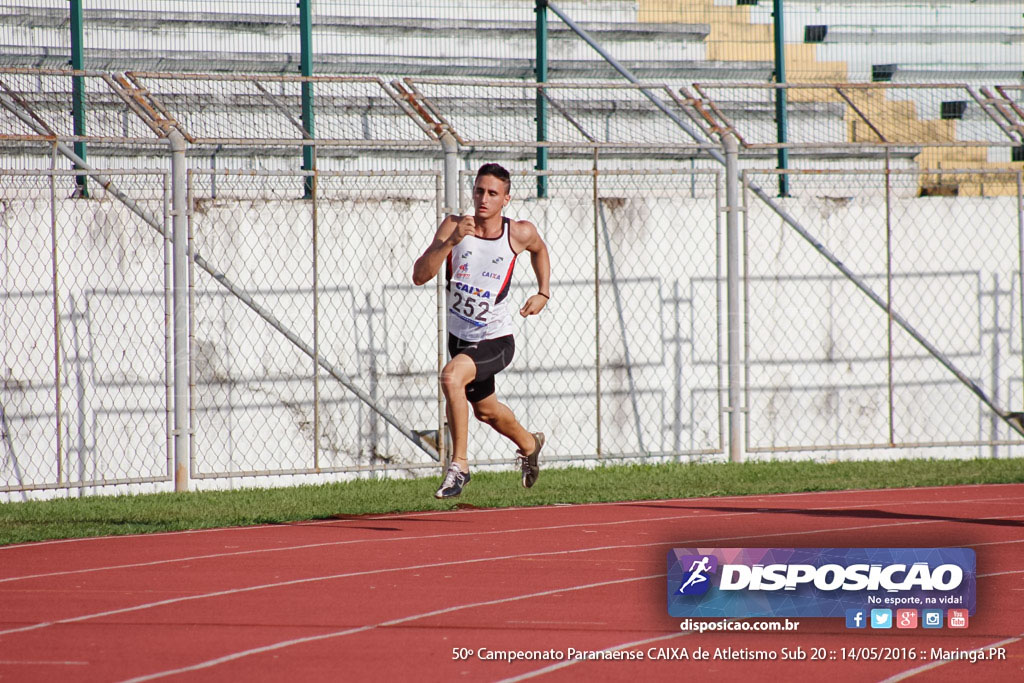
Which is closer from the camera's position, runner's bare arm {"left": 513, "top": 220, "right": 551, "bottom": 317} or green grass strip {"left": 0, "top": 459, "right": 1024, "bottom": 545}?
runner's bare arm {"left": 513, "top": 220, "right": 551, "bottom": 317}

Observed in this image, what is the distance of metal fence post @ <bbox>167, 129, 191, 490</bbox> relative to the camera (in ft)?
37.1

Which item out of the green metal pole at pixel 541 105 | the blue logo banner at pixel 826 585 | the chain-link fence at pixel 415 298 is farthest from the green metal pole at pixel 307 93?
the blue logo banner at pixel 826 585

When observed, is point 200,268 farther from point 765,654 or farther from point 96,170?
point 765,654

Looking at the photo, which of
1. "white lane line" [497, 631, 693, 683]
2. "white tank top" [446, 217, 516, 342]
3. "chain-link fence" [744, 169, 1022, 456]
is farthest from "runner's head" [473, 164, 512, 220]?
"chain-link fence" [744, 169, 1022, 456]

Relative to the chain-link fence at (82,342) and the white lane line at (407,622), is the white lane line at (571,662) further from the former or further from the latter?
the chain-link fence at (82,342)

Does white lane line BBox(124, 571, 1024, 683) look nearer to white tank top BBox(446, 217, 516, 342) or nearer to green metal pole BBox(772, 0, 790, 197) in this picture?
white tank top BBox(446, 217, 516, 342)

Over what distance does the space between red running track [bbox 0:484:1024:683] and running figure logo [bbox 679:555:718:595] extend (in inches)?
5.1

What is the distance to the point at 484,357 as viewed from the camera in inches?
346

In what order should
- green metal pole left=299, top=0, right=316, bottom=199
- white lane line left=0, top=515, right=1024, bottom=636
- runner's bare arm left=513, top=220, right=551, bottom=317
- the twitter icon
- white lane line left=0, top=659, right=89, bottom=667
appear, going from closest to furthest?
white lane line left=0, top=659, right=89, bottom=667 < the twitter icon < white lane line left=0, top=515, right=1024, bottom=636 < runner's bare arm left=513, top=220, right=551, bottom=317 < green metal pole left=299, top=0, right=316, bottom=199

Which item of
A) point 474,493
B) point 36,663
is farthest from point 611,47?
point 36,663

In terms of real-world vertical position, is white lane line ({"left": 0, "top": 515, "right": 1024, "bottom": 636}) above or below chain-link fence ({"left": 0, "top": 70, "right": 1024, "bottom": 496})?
below

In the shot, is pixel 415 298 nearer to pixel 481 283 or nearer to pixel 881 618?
pixel 481 283

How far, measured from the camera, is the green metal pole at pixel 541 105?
43.3 feet

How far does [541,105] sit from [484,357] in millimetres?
5036
